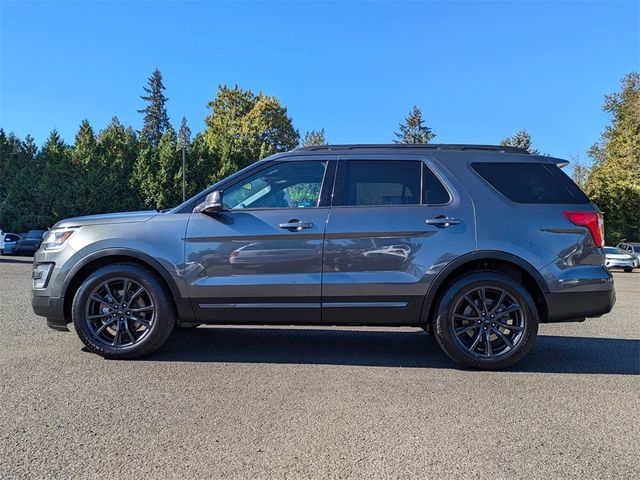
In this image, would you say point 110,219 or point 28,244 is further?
point 28,244

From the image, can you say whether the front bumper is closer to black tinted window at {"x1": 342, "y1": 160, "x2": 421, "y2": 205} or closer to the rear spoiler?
black tinted window at {"x1": 342, "y1": 160, "x2": 421, "y2": 205}

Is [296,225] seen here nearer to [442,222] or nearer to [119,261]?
[442,222]

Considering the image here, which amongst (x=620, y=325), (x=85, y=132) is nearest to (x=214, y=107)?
(x=85, y=132)

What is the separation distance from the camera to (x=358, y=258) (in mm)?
4566

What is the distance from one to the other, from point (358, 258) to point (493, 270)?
4.09ft

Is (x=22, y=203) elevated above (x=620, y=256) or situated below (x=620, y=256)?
above

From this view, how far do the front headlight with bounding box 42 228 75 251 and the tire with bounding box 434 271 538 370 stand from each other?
3481 mm

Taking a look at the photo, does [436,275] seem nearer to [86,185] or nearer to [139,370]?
[139,370]

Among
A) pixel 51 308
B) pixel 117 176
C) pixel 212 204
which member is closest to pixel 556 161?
pixel 212 204

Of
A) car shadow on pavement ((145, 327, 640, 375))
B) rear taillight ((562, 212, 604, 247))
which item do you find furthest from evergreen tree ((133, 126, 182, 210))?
rear taillight ((562, 212, 604, 247))

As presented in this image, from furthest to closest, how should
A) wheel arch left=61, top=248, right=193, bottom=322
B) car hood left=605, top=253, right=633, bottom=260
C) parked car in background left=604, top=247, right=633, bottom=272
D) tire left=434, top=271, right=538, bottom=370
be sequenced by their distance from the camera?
car hood left=605, top=253, right=633, bottom=260
parked car in background left=604, top=247, right=633, bottom=272
wheel arch left=61, top=248, right=193, bottom=322
tire left=434, top=271, right=538, bottom=370

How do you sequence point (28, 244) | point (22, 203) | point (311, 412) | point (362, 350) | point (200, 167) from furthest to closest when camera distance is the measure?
1. point (200, 167)
2. point (22, 203)
3. point (28, 244)
4. point (362, 350)
5. point (311, 412)

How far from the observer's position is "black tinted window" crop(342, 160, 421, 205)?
4754mm

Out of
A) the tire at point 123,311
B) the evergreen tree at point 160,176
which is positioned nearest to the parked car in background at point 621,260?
the evergreen tree at point 160,176
